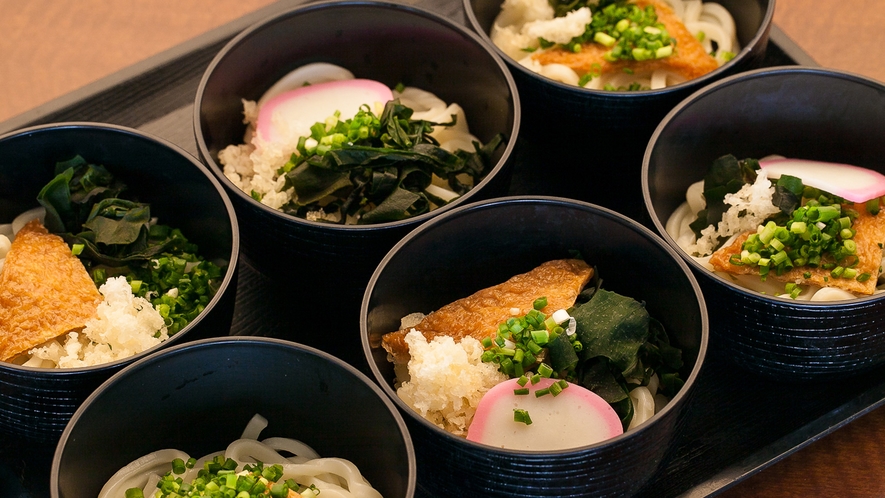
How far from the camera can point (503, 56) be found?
→ 211cm

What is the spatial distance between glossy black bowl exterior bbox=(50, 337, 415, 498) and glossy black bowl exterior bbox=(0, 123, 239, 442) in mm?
114

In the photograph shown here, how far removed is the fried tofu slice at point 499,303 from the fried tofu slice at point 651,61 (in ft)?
2.04

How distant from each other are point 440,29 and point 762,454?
3.84 ft

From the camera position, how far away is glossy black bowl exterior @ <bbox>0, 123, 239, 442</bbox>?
1684mm

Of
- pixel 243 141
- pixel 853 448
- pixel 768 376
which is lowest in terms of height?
pixel 853 448

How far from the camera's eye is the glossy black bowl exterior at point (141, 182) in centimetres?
168

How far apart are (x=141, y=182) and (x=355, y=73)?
631 mm

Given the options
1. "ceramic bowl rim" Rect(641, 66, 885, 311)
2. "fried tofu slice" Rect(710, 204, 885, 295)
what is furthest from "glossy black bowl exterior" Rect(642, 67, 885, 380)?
"fried tofu slice" Rect(710, 204, 885, 295)

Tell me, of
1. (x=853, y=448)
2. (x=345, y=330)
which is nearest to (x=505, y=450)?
(x=345, y=330)

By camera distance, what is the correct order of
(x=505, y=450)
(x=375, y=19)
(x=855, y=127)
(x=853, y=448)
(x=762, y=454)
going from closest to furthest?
(x=505, y=450)
(x=762, y=454)
(x=853, y=448)
(x=855, y=127)
(x=375, y=19)

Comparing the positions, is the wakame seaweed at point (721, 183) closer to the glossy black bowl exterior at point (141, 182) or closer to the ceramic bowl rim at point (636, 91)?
the ceramic bowl rim at point (636, 91)

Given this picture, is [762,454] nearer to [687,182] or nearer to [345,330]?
[687,182]

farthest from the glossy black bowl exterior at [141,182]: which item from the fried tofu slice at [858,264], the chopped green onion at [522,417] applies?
the fried tofu slice at [858,264]

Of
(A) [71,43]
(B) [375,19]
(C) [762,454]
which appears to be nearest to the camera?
(C) [762,454]
